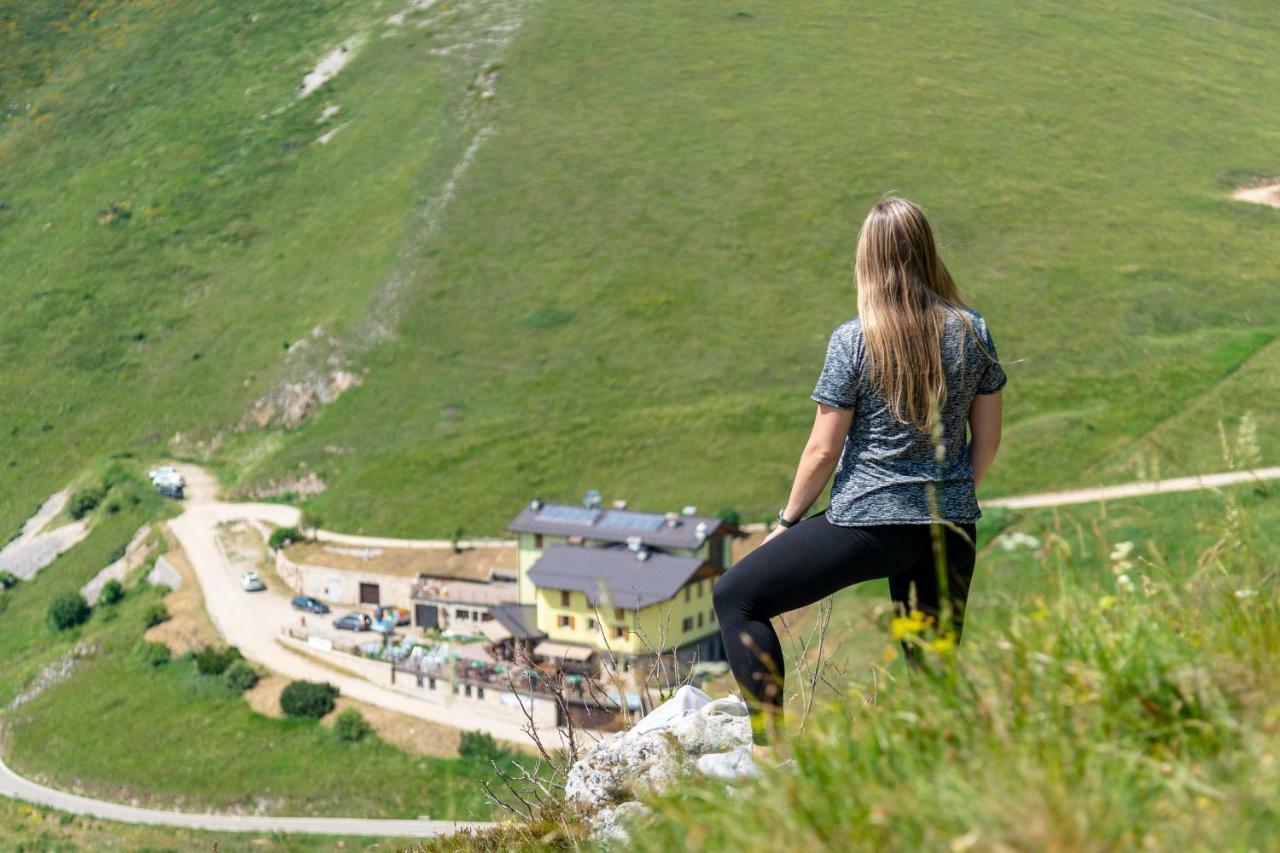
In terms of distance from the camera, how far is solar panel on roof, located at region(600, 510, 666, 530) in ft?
185

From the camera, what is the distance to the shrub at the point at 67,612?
205 feet

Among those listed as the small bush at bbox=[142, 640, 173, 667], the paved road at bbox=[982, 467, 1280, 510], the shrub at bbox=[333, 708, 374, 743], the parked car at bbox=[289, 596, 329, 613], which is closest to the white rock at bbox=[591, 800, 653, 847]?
the paved road at bbox=[982, 467, 1280, 510]

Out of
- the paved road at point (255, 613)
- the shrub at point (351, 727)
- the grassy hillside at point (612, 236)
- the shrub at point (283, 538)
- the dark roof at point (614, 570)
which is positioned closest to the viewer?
the shrub at point (351, 727)

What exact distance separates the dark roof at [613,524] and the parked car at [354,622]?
7.78 metres

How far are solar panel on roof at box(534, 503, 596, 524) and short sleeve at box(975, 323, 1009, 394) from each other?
51434 millimetres

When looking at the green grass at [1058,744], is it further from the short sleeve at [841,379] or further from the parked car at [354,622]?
the parked car at [354,622]

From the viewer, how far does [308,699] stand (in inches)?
2067

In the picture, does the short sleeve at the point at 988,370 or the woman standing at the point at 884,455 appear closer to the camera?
the woman standing at the point at 884,455

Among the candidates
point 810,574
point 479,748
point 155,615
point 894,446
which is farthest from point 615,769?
point 155,615

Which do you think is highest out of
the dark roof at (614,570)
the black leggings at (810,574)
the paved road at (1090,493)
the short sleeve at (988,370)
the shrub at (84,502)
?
the short sleeve at (988,370)

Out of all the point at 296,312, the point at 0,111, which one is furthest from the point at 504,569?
the point at 0,111

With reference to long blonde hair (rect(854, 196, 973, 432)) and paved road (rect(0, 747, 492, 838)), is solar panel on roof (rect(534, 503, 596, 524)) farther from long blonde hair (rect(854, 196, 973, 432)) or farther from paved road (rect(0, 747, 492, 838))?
long blonde hair (rect(854, 196, 973, 432))

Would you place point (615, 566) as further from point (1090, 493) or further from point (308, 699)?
point (1090, 493)

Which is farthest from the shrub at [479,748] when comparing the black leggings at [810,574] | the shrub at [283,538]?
the black leggings at [810,574]
